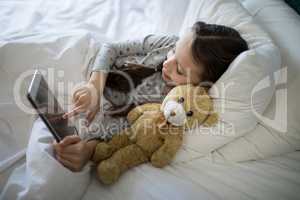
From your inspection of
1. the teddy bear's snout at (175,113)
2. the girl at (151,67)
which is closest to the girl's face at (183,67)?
the girl at (151,67)

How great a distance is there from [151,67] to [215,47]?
25 centimetres

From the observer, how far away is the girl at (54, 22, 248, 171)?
73cm

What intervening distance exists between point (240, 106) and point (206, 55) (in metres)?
0.16

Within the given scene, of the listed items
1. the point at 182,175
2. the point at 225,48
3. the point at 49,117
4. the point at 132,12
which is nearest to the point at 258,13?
the point at 225,48

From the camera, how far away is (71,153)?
0.70 metres

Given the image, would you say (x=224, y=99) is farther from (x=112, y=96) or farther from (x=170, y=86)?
(x=112, y=96)

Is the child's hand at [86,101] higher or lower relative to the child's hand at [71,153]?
higher

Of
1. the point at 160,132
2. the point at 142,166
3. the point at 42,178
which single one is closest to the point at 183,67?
the point at 160,132

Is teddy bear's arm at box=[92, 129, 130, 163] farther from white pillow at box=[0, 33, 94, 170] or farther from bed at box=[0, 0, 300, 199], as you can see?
white pillow at box=[0, 33, 94, 170]

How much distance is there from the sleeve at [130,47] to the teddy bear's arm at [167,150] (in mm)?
343

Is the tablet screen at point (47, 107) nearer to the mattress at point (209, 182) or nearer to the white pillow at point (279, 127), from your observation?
the mattress at point (209, 182)

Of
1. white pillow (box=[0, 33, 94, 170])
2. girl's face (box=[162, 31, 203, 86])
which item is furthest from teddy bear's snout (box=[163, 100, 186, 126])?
white pillow (box=[0, 33, 94, 170])

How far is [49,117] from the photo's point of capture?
0.66 meters

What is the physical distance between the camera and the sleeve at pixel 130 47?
3.02ft
